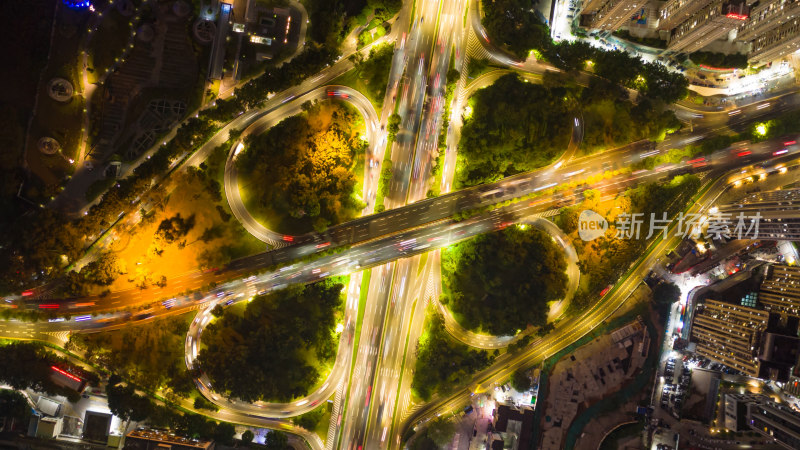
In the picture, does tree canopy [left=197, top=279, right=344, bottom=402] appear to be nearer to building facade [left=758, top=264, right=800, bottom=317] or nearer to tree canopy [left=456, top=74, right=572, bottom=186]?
tree canopy [left=456, top=74, right=572, bottom=186]

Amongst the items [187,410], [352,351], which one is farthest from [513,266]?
[187,410]

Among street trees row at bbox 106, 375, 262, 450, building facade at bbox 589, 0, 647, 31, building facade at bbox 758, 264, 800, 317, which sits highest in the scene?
building facade at bbox 589, 0, 647, 31

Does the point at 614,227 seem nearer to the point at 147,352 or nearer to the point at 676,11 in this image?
the point at 676,11

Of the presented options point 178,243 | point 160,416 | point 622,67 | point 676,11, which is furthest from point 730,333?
point 160,416

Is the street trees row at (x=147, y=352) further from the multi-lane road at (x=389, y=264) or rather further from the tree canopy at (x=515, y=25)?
the tree canopy at (x=515, y=25)

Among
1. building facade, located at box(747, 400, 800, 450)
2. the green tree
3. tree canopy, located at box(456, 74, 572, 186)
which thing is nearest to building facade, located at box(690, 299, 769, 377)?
building facade, located at box(747, 400, 800, 450)
